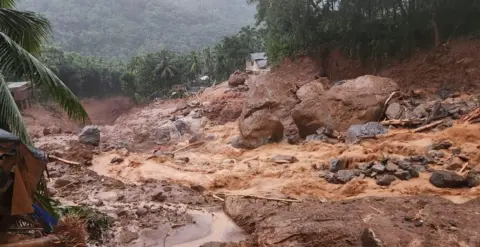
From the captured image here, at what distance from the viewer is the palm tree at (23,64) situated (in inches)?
238

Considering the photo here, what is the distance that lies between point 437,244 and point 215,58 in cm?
3158

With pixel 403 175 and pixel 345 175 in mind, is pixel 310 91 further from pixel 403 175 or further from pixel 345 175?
pixel 403 175

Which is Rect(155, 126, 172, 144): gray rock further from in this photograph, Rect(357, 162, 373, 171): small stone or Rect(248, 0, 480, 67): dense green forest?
Rect(357, 162, 373, 171): small stone

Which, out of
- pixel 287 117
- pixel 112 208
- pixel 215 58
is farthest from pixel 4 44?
pixel 215 58

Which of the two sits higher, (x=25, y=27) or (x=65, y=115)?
(x=25, y=27)

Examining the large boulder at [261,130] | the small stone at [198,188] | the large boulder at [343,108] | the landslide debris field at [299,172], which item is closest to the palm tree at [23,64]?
the landslide debris field at [299,172]

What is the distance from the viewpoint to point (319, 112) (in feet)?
48.6

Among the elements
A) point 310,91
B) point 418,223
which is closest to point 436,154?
point 418,223

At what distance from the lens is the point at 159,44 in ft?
213

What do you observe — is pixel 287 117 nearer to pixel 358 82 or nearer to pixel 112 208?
pixel 358 82

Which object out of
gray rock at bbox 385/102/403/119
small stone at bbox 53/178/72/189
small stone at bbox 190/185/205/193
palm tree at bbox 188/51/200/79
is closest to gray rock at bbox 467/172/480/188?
gray rock at bbox 385/102/403/119

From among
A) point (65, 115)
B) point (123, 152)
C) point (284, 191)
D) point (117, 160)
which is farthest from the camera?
point (65, 115)

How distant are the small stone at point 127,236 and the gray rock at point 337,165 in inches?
202

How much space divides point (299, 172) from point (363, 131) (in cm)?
322
